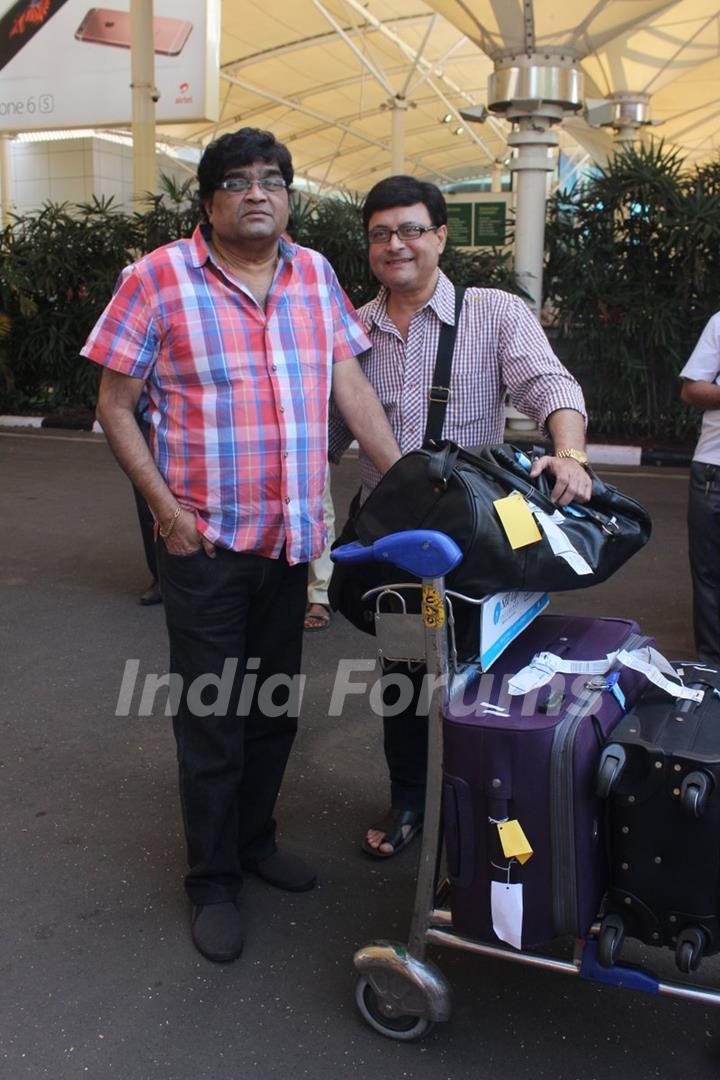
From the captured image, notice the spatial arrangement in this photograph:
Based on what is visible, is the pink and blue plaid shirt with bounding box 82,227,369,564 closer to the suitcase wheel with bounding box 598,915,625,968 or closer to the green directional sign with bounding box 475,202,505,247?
the suitcase wheel with bounding box 598,915,625,968

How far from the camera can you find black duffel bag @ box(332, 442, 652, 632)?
222 centimetres

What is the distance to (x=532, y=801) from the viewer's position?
2127 mm

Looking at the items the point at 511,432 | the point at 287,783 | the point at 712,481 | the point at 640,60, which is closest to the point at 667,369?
the point at 511,432

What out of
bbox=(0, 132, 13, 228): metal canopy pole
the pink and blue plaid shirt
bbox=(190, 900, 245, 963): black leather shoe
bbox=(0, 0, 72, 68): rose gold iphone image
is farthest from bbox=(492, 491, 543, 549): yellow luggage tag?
bbox=(0, 132, 13, 228): metal canopy pole

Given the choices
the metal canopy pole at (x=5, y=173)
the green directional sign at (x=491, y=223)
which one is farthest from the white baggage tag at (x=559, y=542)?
the metal canopy pole at (x=5, y=173)

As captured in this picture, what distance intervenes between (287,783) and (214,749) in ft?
3.50

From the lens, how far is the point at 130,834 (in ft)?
11.2

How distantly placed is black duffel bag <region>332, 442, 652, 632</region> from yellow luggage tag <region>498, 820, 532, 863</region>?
496 mm

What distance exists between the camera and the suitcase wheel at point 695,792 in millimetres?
1985

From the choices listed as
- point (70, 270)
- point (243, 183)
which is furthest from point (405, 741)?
point (70, 270)

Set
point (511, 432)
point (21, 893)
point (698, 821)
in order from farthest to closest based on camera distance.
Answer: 1. point (511, 432)
2. point (21, 893)
3. point (698, 821)

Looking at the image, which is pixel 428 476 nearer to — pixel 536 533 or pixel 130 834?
pixel 536 533

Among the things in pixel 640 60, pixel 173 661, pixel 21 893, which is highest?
pixel 640 60

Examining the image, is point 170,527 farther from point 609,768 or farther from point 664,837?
point 664,837
